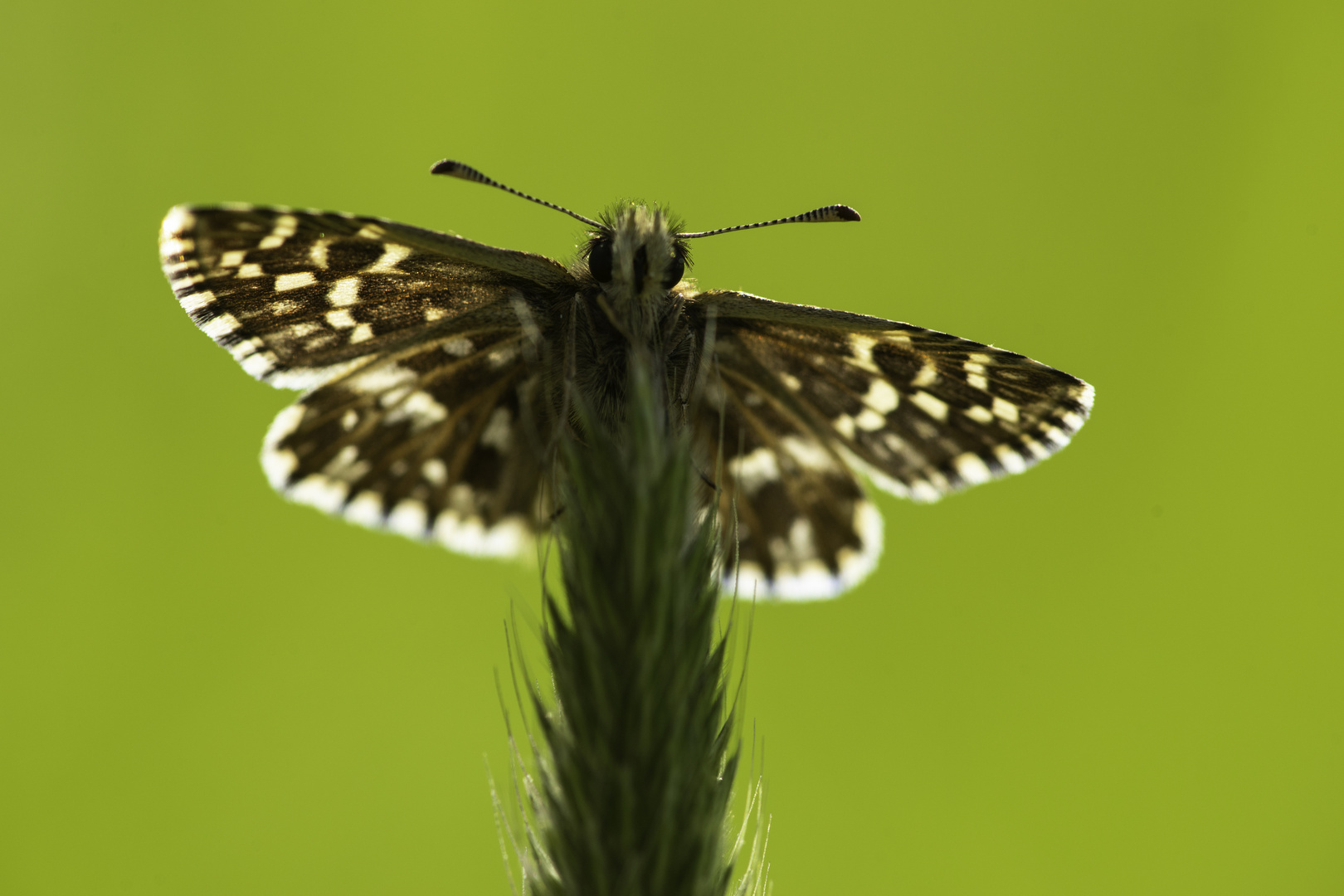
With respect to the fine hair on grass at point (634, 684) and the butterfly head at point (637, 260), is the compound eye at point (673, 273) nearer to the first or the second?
the butterfly head at point (637, 260)

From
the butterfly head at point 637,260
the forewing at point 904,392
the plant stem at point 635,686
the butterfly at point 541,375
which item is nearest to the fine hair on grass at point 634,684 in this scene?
the plant stem at point 635,686

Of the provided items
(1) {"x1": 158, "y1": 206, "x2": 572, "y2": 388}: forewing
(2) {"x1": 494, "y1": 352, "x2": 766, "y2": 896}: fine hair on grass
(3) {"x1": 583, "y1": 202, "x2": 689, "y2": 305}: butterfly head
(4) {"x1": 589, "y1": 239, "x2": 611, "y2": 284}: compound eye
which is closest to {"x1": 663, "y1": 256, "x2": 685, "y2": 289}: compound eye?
(3) {"x1": 583, "y1": 202, "x2": 689, "y2": 305}: butterfly head

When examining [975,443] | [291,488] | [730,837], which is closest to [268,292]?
[291,488]

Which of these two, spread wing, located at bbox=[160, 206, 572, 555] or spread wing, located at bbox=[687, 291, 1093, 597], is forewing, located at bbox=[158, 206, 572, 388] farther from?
spread wing, located at bbox=[687, 291, 1093, 597]

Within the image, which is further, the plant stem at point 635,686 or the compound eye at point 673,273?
the compound eye at point 673,273

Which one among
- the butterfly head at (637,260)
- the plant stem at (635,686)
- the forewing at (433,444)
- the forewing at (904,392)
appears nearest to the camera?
the plant stem at (635,686)

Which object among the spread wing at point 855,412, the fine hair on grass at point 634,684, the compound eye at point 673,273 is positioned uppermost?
the compound eye at point 673,273

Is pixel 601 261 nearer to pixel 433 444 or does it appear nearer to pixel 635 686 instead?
pixel 433 444

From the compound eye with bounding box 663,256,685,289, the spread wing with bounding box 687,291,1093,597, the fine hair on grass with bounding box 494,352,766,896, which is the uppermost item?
the compound eye with bounding box 663,256,685,289

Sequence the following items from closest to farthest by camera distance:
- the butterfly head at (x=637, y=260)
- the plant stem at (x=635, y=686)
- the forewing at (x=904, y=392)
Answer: the plant stem at (x=635, y=686) < the butterfly head at (x=637, y=260) < the forewing at (x=904, y=392)
